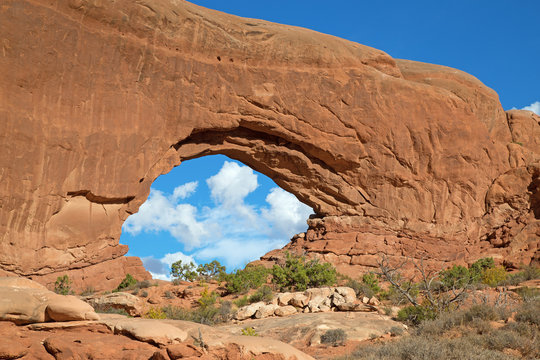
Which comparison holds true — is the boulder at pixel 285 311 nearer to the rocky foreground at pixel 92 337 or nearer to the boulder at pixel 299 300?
the boulder at pixel 299 300

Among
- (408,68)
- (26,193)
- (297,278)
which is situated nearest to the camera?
(26,193)

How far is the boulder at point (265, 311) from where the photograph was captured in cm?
1210

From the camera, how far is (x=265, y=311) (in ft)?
40.1

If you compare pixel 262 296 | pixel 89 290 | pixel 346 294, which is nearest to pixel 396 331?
pixel 346 294

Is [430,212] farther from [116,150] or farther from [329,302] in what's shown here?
[116,150]

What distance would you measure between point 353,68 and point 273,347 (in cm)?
1820

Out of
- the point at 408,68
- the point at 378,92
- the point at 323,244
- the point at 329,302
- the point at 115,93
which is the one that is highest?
the point at 408,68

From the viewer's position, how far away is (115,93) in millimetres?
16906

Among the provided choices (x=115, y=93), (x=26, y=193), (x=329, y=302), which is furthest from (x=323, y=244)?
(x=26, y=193)

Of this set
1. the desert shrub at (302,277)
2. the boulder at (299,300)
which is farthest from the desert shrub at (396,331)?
the desert shrub at (302,277)

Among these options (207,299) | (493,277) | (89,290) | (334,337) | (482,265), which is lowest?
(334,337)

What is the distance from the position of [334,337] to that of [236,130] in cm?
1279

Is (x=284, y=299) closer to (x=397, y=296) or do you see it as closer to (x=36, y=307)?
(x=397, y=296)

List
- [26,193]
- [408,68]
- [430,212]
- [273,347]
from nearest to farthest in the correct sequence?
1. [273,347]
2. [26,193]
3. [430,212]
4. [408,68]
